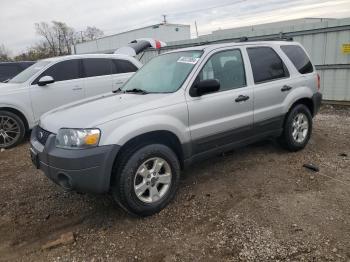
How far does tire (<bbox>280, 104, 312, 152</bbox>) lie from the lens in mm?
5035

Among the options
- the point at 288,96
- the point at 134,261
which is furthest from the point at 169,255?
the point at 288,96

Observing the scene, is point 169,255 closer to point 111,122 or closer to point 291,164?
point 111,122

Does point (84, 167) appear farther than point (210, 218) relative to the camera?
No

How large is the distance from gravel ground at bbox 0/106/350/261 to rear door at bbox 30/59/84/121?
2.26 metres

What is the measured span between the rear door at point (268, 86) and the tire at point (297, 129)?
0.20m

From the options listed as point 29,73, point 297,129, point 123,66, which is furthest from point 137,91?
point 29,73

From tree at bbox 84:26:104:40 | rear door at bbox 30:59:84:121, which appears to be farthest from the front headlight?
tree at bbox 84:26:104:40

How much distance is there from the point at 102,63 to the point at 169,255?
5775 millimetres

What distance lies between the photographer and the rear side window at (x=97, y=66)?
754 centimetres

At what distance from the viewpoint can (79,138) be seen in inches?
123

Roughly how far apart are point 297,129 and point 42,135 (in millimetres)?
3854

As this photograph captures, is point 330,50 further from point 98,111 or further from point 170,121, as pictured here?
point 98,111

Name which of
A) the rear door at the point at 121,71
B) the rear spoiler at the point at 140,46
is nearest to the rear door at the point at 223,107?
the rear door at the point at 121,71

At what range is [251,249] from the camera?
2922 millimetres
